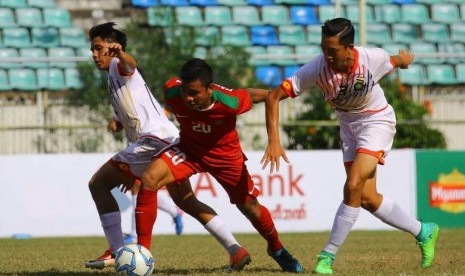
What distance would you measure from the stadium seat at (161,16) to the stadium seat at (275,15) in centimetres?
323

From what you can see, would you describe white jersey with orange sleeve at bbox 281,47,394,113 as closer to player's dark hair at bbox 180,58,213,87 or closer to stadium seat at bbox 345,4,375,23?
player's dark hair at bbox 180,58,213,87

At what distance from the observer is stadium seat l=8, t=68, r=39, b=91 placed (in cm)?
1884

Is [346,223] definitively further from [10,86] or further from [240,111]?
[10,86]

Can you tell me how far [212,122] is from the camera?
9141mm

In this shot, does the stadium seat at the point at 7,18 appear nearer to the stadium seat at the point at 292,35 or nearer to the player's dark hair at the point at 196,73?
the stadium seat at the point at 292,35

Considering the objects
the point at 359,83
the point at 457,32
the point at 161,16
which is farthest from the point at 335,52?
the point at 457,32

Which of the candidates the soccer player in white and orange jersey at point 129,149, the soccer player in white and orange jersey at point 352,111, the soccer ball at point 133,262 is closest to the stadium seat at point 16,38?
the soccer player in white and orange jersey at point 129,149

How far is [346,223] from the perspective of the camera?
9.31m

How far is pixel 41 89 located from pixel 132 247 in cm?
1105

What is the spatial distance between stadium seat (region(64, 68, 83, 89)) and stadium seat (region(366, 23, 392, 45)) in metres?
8.89

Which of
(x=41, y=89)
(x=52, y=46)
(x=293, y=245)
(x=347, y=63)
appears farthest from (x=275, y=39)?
(x=347, y=63)

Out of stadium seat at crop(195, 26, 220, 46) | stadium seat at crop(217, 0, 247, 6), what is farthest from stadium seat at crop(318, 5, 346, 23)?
stadium seat at crop(195, 26, 220, 46)

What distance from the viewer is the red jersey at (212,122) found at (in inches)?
357

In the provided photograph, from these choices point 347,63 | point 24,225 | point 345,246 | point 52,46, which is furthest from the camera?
point 52,46
